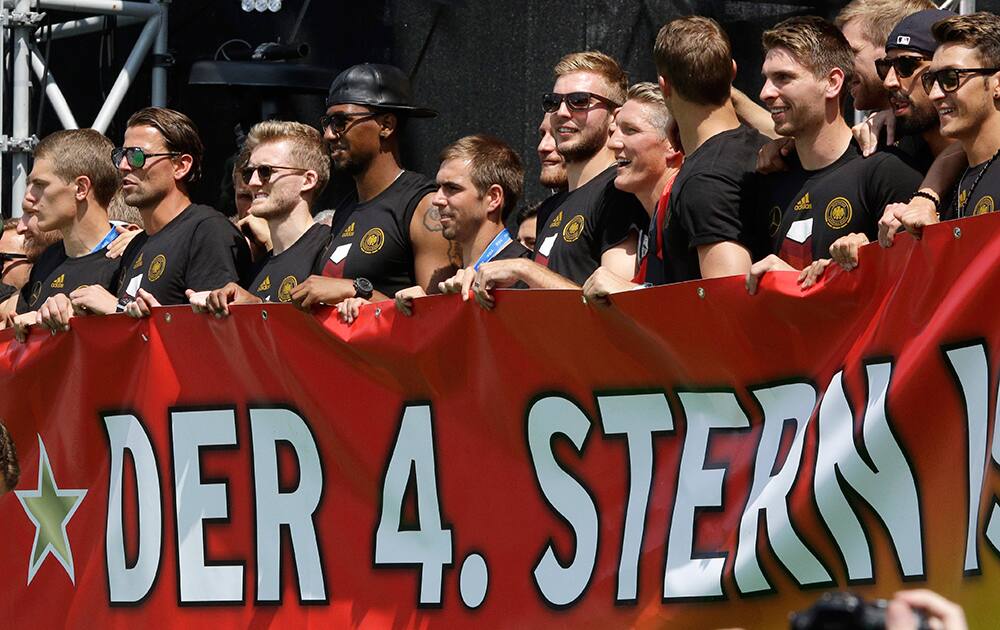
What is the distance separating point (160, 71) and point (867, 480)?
6271mm

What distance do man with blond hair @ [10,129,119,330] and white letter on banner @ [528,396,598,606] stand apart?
336 centimetres

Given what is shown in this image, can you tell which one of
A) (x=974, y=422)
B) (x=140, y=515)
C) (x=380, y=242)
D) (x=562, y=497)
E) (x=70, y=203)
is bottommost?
(x=140, y=515)

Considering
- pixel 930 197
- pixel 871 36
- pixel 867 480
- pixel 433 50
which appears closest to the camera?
pixel 867 480

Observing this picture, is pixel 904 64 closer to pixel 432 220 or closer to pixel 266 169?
pixel 432 220

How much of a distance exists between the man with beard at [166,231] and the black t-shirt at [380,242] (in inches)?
19.2

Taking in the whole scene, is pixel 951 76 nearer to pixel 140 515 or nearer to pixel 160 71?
pixel 140 515

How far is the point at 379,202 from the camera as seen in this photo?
682 cm

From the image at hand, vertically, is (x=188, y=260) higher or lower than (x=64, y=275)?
higher

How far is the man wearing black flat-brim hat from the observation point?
661 centimetres

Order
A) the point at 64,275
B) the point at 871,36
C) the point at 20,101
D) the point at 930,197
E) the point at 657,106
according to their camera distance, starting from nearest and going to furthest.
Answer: the point at 930,197, the point at 871,36, the point at 657,106, the point at 64,275, the point at 20,101

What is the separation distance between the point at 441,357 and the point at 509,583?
78cm

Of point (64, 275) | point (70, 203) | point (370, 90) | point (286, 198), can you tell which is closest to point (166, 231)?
point (286, 198)

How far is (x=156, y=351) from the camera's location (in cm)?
630

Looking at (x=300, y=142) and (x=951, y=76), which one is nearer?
(x=951, y=76)
